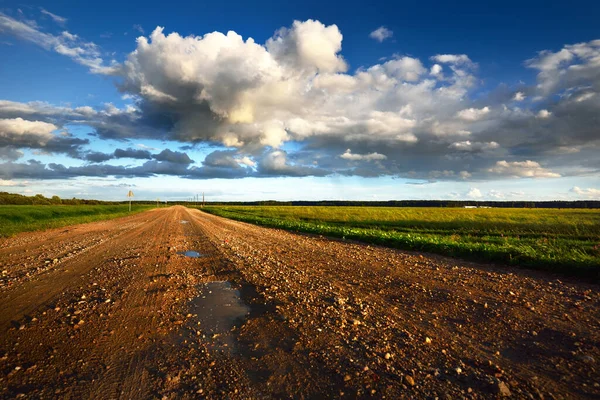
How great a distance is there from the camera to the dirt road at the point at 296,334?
3.44 meters

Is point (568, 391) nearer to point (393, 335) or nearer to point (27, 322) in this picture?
point (393, 335)

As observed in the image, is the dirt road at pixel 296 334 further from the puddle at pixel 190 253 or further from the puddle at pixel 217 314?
the puddle at pixel 190 253

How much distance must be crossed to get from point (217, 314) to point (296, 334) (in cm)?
179

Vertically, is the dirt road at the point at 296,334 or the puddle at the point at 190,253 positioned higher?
the dirt road at the point at 296,334

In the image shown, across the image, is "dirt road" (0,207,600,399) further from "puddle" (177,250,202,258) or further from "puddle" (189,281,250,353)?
"puddle" (177,250,202,258)

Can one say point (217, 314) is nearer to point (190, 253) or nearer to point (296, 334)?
point (296, 334)

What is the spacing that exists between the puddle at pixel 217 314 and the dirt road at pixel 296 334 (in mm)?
33

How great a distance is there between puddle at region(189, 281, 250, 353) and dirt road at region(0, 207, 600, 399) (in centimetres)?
3

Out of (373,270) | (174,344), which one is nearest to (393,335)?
(174,344)

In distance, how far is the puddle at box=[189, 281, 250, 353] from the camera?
4645 mm

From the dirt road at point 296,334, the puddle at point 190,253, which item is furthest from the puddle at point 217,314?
the puddle at point 190,253

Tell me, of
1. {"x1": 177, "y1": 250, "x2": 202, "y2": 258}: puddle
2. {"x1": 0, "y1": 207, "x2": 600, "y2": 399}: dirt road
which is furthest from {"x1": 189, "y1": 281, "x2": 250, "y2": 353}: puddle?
{"x1": 177, "y1": 250, "x2": 202, "y2": 258}: puddle

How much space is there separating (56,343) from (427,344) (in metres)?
5.47

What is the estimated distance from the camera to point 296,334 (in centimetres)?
475
